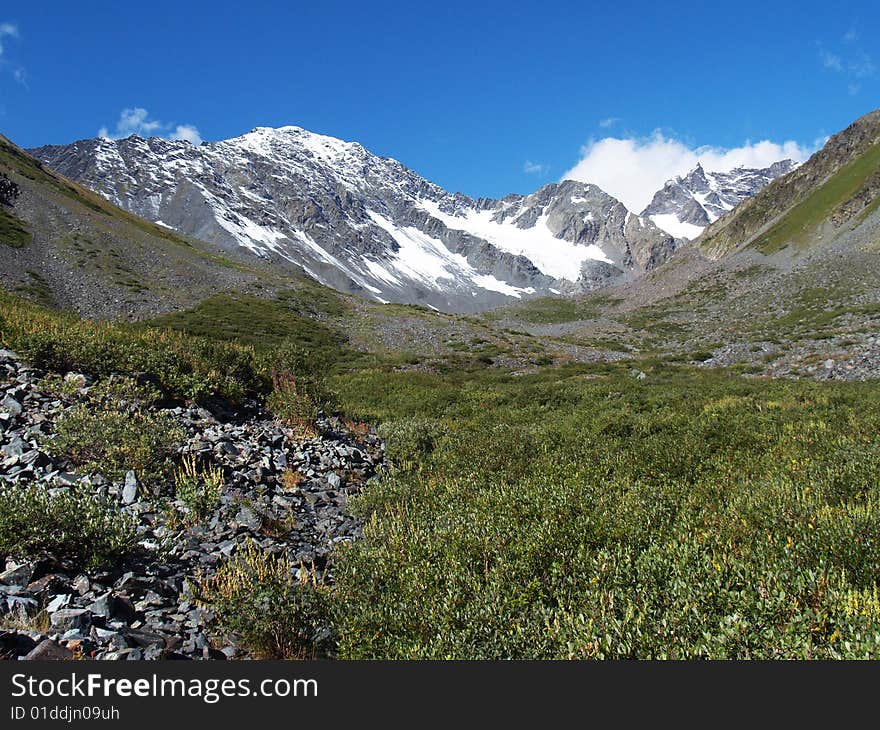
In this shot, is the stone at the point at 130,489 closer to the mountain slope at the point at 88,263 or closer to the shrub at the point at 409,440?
the shrub at the point at 409,440

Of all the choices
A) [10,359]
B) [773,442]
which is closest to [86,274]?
[10,359]

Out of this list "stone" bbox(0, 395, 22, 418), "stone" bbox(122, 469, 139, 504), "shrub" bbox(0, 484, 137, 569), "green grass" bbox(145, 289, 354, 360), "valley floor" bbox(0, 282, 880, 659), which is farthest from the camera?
"green grass" bbox(145, 289, 354, 360)

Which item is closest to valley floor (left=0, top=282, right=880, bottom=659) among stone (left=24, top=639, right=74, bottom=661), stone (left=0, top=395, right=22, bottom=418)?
stone (left=24, top=639, right=74, bottom=661)

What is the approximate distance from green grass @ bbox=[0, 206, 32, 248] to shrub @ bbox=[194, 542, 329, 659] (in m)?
71.9

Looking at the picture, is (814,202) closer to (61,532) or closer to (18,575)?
(61,532)

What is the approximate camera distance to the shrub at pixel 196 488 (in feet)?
32.2

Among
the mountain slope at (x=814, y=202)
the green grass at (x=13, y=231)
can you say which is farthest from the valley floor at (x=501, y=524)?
the mountain slope at (x=814, y=202)

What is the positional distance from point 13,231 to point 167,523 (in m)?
75.6

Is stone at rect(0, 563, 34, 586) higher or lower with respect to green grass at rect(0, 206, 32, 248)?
lower

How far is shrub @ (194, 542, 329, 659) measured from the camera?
6.24m

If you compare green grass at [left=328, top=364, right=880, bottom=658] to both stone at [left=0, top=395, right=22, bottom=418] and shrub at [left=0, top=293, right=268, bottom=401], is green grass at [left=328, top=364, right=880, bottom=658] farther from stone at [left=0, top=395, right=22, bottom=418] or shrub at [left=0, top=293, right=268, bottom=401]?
stone at [left=0, top=395, right=22, bottom=418]

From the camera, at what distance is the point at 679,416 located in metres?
17.6

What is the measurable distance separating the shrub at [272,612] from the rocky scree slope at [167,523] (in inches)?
13.7

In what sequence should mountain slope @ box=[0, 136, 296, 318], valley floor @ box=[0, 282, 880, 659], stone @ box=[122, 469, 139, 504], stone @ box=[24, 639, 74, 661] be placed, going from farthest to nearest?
mountain slope @ box=[0, 136, 296, 318]
stone @ box=[122, 469, 139, 504]
valley floor @ box=[0, 282, 880, 659]
stone @ box=[24, 639, 74, 661]
